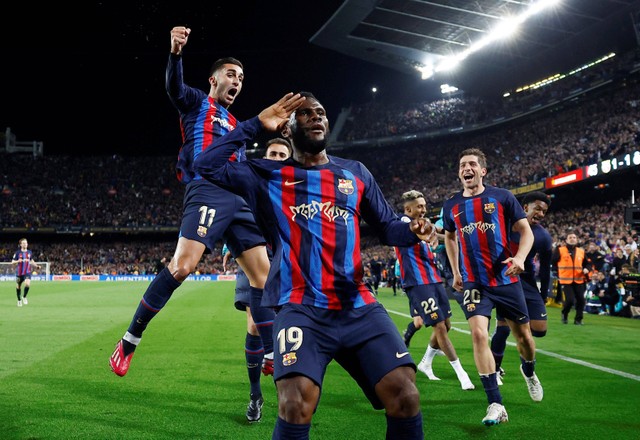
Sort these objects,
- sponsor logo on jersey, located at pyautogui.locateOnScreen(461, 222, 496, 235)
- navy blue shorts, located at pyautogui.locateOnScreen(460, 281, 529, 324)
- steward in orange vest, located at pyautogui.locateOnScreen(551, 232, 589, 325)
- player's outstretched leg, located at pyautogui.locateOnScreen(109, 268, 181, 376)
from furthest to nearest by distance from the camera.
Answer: steward in orange vest, located at pyautogui.locateOnScreen(551, 232, 589, 325)
sponsor logo on jersey, located at pyautogui.locateOnScreen(461, 222, 496, 235)
navy blue shorts, located at pyautogui.locateOnScreen(460, 281, 529, 324)
player's outstretched leg, located at pyautogui.locateOnScreen(109, 268, 181, 376)

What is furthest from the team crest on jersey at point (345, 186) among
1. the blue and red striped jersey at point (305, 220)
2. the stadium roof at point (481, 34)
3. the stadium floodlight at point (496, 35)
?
the stadium floodlight at point (496, 35)

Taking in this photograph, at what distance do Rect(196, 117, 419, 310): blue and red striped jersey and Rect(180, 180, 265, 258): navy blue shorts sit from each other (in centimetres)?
139

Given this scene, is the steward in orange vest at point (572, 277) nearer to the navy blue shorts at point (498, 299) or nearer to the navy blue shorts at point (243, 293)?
the navy blue shorts at point (498, 299)

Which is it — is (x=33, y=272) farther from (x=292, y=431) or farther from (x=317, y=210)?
(x=292, y=431)

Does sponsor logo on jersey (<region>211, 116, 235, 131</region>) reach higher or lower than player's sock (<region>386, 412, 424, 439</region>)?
higher

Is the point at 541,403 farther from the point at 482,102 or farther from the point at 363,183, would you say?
the point at 482,102

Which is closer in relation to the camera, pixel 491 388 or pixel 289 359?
pixel 289 359

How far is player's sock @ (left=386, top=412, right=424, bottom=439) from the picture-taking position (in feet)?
8.25

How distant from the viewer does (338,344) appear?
268 centimetres

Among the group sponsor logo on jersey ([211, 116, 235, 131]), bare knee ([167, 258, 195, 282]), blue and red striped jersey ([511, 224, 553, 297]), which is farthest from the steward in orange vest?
bare knee ([167, 258, 195, 282])

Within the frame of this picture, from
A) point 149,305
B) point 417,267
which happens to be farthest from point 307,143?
point 417,267

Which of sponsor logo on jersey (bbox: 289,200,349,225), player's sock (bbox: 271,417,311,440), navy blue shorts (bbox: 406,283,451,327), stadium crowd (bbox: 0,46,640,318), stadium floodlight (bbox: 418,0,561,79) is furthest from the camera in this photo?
stadium crowd (bbox: 0,46,640,318)

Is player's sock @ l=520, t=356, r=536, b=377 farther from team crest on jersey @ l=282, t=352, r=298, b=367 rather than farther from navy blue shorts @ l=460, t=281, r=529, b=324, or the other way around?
team crest on jersey @ l=282, t=352, r=298, b=367

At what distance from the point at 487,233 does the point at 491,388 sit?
4.80ft
